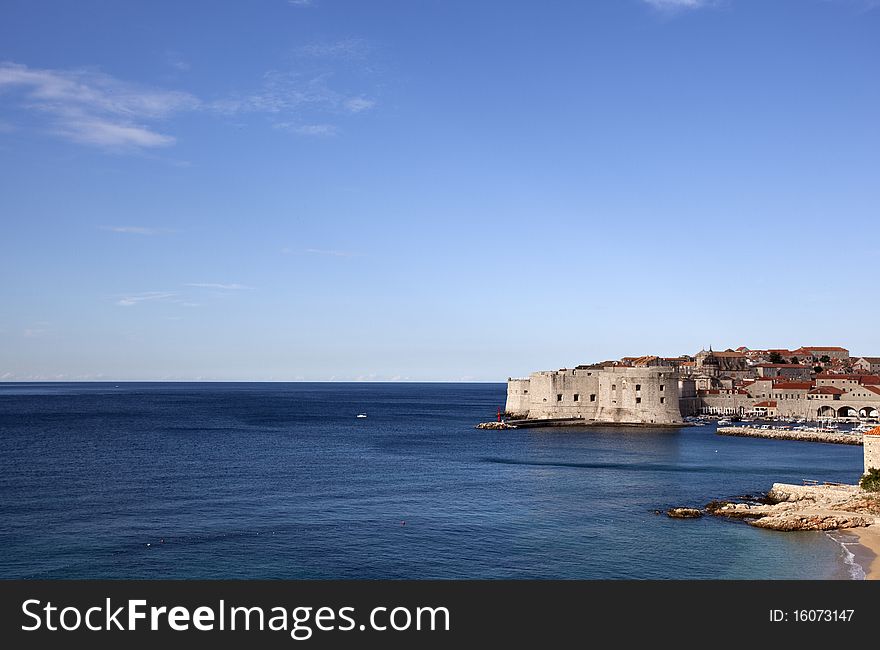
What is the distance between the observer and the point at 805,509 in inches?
1291

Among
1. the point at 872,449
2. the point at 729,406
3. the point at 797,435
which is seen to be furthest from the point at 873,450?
the point at 729,406

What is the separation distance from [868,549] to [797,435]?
51.6 m

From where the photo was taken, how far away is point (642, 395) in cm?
8050

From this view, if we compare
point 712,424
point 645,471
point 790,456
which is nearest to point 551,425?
point 712,424

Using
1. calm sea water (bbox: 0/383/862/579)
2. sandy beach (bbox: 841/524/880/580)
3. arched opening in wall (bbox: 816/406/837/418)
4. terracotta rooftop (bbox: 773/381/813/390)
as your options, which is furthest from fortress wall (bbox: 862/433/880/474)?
terracotta rooftop (bbox: 773/381/813/390)

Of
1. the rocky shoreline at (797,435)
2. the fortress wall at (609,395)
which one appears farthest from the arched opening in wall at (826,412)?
the fortress wall at (609,395)

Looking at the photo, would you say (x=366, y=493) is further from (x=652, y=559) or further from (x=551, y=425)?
(x=551, y=425)

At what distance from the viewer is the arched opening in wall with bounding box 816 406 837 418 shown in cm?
9269

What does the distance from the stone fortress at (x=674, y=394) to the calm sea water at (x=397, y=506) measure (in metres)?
9.78

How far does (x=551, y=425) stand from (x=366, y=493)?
46.2 m

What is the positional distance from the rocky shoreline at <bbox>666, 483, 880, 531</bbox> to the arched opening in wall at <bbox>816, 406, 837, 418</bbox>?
6328 centimetres

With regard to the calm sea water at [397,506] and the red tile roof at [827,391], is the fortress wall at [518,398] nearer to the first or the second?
the calm sea water at [397,506]

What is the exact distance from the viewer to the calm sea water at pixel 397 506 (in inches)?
992

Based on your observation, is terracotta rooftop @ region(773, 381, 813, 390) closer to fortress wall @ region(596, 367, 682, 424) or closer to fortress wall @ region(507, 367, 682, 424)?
fortress wall @ region(507, 367, 682, 424)
